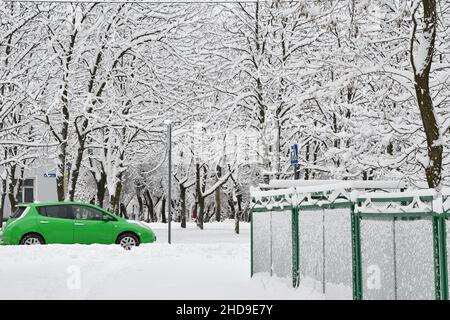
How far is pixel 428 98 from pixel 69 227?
42.9ft

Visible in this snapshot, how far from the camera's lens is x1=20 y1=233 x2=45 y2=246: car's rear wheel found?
884 inches

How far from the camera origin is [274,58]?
98.3 ft

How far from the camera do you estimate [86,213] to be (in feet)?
76.9

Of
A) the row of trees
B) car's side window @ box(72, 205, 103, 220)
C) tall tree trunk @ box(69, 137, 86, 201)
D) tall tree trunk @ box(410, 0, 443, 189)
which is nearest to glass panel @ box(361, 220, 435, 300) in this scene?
tall tree trunk @ box(410, 0, 443, 189)

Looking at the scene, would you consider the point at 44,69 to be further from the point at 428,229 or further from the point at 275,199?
the point at 428,229

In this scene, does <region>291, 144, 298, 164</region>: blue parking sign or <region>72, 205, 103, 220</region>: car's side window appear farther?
<region>72, 205, 103, 220</region>: car's side window

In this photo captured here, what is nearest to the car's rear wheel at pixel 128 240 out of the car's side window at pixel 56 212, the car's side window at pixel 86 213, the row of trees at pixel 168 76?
the car's side window at pixel 86 213

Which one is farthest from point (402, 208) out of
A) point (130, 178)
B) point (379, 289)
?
point (130, 178)

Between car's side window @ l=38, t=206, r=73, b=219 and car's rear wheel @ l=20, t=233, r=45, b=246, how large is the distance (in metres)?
0.63

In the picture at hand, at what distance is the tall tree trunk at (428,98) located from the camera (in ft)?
40.8

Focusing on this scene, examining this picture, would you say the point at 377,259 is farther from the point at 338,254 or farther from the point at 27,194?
the point at 27,194

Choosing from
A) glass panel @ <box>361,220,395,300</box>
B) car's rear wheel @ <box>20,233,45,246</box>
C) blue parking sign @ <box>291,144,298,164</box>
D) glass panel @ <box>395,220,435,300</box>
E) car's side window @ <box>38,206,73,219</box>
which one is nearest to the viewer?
glass panel @ <box>395,220,435,300</box>

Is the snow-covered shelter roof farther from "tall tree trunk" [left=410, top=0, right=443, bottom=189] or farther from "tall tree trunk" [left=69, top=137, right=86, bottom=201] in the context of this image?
"tall tree trunk" [left=69, top=137, right=86, bottom=201]

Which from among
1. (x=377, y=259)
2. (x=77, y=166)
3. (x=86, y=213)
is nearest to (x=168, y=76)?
(x=77, y=166)
